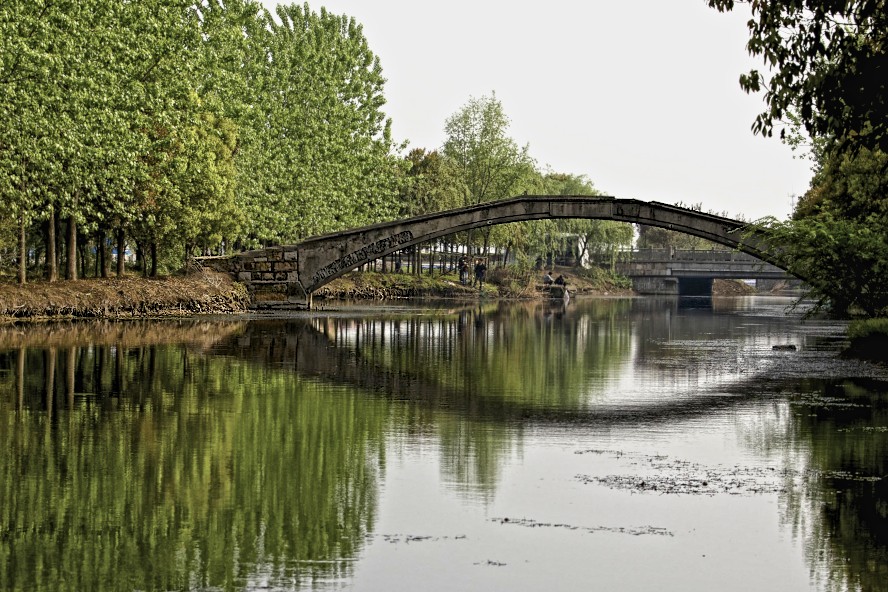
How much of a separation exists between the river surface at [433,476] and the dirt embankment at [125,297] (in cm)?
1476

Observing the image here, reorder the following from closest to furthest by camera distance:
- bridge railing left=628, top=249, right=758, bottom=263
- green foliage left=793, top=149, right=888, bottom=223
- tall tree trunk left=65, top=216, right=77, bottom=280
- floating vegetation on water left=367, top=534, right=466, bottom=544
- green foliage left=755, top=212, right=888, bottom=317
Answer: floating vegetation on water left=367, top=534, right=466, bottom=544 < green foliage left=755, top=212, right=888, bottom=317 < green foliage left=793, top=149, right=888, bottom=223 < tall tree trunk left=65, top=216, right=77, bottom=280 < bridge railing left=628, top=249, right=758, bottom=263

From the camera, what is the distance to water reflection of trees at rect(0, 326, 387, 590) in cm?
1035

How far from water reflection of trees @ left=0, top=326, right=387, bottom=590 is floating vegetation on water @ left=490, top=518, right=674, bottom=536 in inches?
52.6

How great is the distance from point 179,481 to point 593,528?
4410 mm

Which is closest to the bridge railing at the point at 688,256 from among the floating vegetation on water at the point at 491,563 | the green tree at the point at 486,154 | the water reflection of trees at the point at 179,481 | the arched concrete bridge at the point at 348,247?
the green tree at the point at 486,154

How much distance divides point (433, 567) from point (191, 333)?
30.9 m

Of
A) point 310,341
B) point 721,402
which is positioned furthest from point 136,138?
point 721,402

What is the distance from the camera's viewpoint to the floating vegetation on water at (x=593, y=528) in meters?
11.9

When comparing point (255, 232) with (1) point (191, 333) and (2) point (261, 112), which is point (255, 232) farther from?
(1) point (191, 333)

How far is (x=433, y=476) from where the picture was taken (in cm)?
1450

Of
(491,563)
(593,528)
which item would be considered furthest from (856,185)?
(491,563)

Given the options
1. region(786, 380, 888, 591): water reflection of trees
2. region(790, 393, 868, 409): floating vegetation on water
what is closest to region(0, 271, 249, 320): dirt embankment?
region(790, 393, 868, 409): floating vegetation on water

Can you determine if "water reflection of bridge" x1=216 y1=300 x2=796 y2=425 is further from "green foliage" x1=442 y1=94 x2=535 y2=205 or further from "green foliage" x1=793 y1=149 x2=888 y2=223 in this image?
"green foliage" x1=442 y1=94 x2=535 y2=205

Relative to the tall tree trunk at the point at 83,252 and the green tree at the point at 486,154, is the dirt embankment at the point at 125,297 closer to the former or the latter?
the tall tree trunk at the point at 83,252
